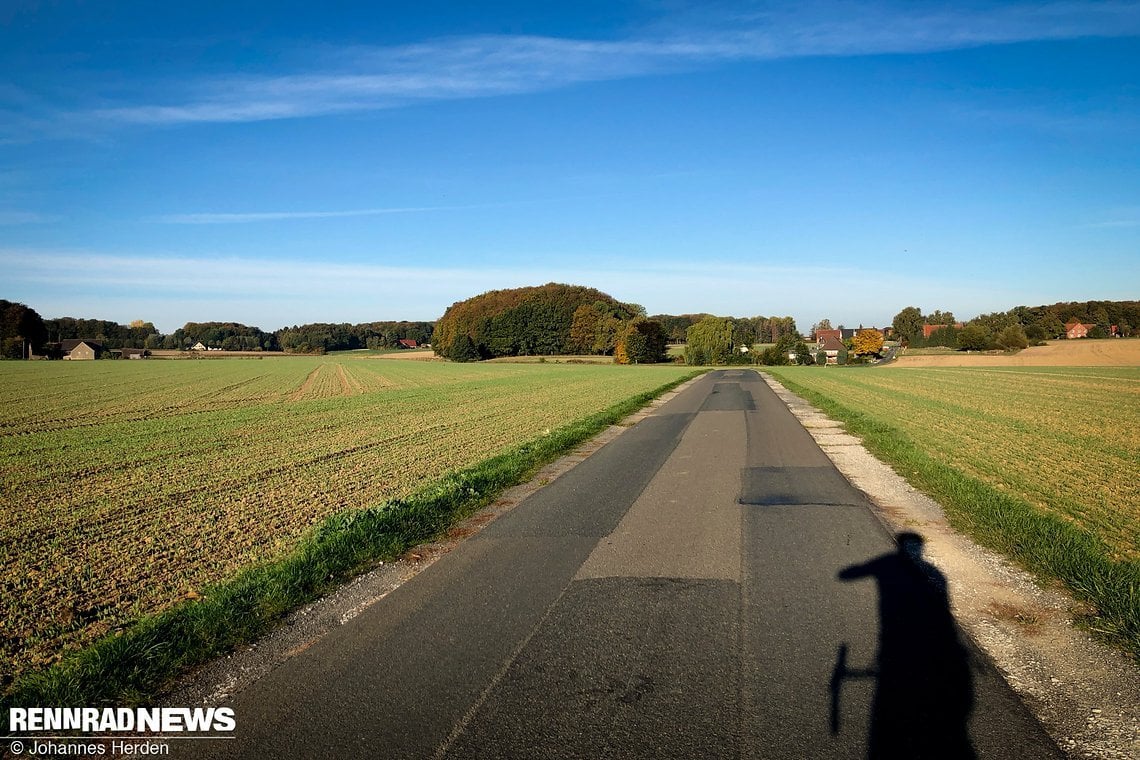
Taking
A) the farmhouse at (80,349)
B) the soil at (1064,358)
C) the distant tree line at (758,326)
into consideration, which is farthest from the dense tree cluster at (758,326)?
the farmhouse at (80,349)

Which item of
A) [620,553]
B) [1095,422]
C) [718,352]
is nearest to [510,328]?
[718,352]

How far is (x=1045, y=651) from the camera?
4594 millimetres

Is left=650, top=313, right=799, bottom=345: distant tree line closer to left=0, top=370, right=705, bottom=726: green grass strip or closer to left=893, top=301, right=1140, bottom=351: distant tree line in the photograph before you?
left=893, top=301, right=1140, bottom=351: distant tree line

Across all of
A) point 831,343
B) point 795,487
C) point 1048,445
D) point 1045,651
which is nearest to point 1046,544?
point 1045,651

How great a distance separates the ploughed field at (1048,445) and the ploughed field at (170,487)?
9345mm

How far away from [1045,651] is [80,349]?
522 feet

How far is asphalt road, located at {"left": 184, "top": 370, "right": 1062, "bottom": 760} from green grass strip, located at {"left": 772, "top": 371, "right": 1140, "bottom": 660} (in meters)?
1.06

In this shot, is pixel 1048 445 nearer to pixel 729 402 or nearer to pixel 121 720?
pixel 729 402

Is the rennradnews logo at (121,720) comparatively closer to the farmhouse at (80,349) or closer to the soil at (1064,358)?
the soil at (1064,358)

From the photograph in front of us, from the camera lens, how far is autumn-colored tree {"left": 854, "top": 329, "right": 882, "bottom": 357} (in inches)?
4865

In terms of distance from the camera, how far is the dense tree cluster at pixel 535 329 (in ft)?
389

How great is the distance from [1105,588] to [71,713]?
7630mm

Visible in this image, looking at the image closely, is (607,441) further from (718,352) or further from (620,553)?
(718,352)

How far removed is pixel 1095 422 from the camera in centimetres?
2072
